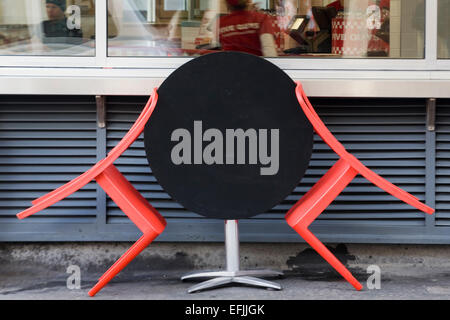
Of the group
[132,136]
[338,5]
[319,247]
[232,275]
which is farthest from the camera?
[338,5]

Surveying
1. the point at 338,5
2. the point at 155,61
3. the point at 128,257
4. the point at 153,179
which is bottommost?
the point at 128,257

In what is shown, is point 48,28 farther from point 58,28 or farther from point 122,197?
point 122,197

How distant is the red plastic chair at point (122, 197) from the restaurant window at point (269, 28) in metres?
0.89

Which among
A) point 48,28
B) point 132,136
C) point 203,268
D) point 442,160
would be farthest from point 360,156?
point 48,28

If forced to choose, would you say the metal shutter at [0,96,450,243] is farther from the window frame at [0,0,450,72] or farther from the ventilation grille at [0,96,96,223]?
the window frame at [0,0,450,72]

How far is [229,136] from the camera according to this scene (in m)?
3.68

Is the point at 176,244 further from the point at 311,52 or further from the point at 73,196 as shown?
the point at 311,52

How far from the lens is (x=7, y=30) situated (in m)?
4.46

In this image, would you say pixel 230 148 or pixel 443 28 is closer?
pixel 230 148

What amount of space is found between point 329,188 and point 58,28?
6.88 feet

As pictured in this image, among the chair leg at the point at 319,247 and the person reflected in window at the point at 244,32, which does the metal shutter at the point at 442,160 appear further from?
the person reflected in window at the point at 244,32

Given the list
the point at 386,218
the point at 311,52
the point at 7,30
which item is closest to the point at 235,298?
the point at 386,218

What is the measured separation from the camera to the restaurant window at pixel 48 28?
4457 mm

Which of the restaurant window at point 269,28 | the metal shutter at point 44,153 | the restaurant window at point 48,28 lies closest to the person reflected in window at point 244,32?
the restaurant window at point 269,28
